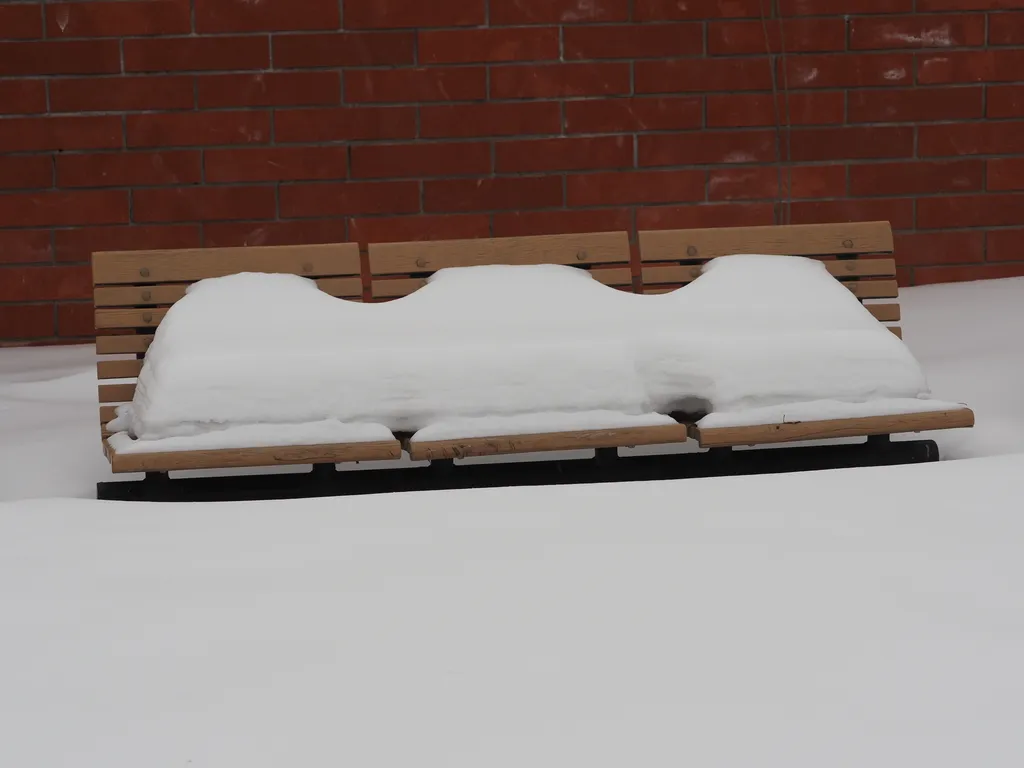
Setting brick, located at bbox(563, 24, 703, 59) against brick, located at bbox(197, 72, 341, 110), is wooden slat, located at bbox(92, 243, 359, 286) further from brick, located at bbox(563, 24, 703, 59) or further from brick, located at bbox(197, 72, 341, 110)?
brick, located at bbox(563, 24, 703, 59)

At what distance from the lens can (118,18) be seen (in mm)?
3893

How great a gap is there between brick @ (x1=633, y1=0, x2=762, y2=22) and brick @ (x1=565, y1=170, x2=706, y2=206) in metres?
0.56

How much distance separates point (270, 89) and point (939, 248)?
2.60 metres

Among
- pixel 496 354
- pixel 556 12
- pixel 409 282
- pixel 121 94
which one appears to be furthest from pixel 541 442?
pixel 121 94

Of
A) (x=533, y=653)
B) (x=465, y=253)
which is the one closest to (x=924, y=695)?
(x=533, y=653)

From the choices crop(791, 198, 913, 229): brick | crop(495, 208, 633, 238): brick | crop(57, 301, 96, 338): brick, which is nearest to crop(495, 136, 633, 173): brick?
crop(495, 208, 633, 238): brick

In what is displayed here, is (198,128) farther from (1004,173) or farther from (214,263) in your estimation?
(1004,173)

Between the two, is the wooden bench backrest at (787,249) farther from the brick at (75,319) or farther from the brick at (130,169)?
the brick at (75,319)

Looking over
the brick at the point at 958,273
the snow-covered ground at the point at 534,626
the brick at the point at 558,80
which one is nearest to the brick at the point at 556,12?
the brick at the point at 558,80

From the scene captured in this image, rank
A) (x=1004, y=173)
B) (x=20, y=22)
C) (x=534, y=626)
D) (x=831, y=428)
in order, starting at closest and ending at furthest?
(x=534, y=626) < (x=831, y=428) < (x=20, y=22) < (x=1004, y=173)

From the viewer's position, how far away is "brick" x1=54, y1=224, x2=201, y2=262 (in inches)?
156

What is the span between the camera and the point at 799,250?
2977mm

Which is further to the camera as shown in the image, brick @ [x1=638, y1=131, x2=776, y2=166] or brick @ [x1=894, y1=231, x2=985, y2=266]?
brick @ [x1=894, y1=231, x2=985, y2=266]

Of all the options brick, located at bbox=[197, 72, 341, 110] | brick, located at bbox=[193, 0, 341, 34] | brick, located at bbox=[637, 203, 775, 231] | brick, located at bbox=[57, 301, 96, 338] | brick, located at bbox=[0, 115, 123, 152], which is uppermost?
brick, located at bbox=[193, 0, 341, 34]
